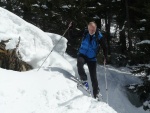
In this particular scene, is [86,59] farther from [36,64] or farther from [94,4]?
[94,4]

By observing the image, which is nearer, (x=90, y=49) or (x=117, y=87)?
(x=90, y=49)

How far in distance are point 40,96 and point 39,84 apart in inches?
29.3

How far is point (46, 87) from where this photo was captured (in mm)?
8719

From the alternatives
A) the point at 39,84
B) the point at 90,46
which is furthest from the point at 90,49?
the point at 39,84

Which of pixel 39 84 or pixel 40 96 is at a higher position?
pixel 39 84

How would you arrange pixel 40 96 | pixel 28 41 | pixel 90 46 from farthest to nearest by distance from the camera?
1. pixel 28 41
2. pixel 90 46
3. pixel 40 96

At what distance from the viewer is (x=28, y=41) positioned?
10.8 meters

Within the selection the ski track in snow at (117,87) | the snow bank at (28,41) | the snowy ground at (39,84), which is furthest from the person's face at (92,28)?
the ski track in snow at (117,87)

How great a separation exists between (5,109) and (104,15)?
14.5 meters

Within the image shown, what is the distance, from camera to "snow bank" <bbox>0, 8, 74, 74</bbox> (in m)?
10.3

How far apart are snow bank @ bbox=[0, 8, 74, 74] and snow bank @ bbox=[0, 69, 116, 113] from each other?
1.05m

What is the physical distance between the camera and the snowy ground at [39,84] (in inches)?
291

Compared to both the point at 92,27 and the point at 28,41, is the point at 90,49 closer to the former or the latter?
the point at 92,27

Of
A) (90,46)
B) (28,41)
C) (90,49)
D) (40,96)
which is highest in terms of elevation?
(28,41)
